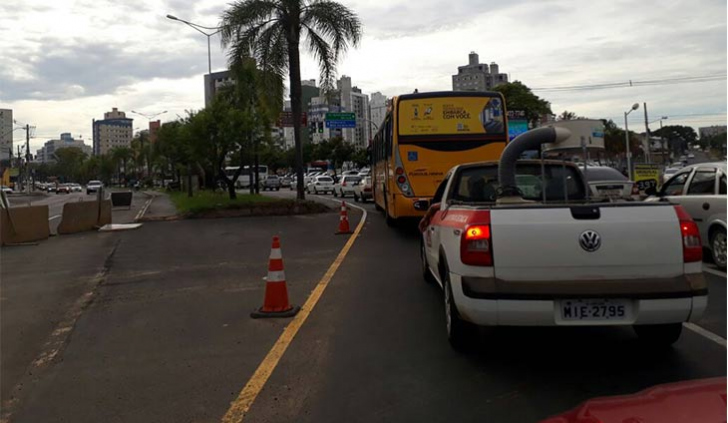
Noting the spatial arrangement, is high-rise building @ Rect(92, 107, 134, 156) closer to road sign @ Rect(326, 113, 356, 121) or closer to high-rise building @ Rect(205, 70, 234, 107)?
high-rise building @ Rect(205, 70, 234, 107)

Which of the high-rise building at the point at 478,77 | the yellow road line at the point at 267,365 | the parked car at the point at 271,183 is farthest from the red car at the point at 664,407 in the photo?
the high-rise building at the point at 478,77

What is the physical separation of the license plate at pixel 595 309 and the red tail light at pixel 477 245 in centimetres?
65

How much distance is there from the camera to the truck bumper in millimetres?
4215

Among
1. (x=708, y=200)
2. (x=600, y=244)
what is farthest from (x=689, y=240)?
(x=708, y=200)

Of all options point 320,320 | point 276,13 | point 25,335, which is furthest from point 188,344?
point 276,13

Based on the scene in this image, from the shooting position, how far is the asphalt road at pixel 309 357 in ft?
13.4

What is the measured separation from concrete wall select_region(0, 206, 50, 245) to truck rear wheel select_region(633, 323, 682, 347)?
14.9m

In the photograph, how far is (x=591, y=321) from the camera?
4.29m

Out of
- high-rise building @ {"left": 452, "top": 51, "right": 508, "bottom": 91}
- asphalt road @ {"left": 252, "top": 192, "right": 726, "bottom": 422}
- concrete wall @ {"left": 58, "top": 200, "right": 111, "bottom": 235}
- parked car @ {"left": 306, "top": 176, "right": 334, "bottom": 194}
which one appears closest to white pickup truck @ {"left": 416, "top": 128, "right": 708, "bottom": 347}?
asphalt road @ {"left": 252, "top": 192, "right": 726, "bottom": 422}

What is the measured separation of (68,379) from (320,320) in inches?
97.5

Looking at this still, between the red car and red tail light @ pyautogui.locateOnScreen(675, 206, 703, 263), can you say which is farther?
red tail light @ pyautogui.locateOnScreen(675, 206, 703, 263)

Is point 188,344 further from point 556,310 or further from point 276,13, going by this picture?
point 276,13

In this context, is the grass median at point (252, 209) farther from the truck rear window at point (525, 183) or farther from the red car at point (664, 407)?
the red car at point (664, 407)

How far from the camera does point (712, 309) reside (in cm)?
631
